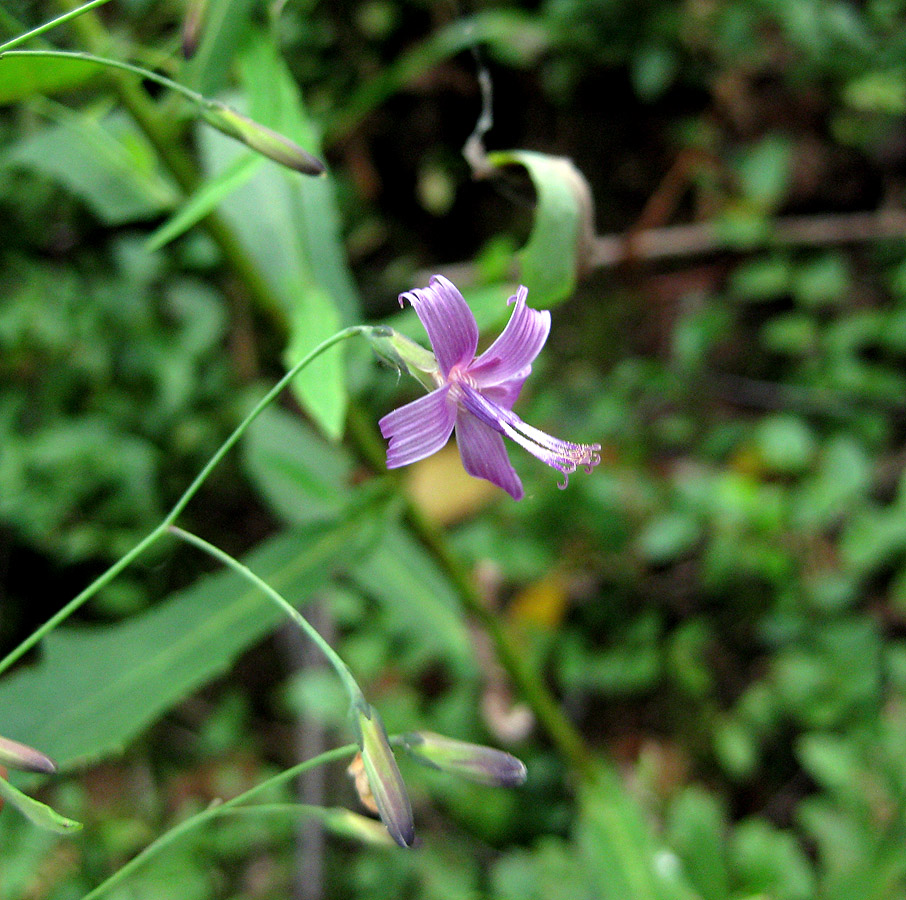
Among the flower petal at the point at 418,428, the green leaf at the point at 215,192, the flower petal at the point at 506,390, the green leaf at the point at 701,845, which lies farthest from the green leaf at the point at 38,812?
the green leaf at the point at 701,845

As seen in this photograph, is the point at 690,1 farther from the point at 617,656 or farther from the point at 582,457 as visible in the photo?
the point at 582,457

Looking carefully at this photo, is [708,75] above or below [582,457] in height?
below

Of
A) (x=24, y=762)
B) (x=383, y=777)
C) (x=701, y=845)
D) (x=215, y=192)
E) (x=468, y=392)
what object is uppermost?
(x=215, y=192)

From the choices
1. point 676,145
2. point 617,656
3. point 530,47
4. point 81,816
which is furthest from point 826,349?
point 81,816

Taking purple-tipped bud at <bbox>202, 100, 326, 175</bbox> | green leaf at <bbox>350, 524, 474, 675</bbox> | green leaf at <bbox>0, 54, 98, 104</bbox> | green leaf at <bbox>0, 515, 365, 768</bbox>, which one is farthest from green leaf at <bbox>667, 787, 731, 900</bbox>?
green leaf at <bbox>0, 54, 98, 104</bbox>

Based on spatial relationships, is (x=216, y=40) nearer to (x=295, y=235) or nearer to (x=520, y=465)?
(x=295, y=235)

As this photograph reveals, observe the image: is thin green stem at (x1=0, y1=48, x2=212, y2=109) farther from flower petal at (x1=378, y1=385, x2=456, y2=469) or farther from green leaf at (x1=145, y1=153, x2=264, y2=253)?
flower petal at (x1=378, y1=385, x2=456, y2=469)

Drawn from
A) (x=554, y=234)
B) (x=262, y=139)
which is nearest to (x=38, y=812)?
(x=262, y=139)
